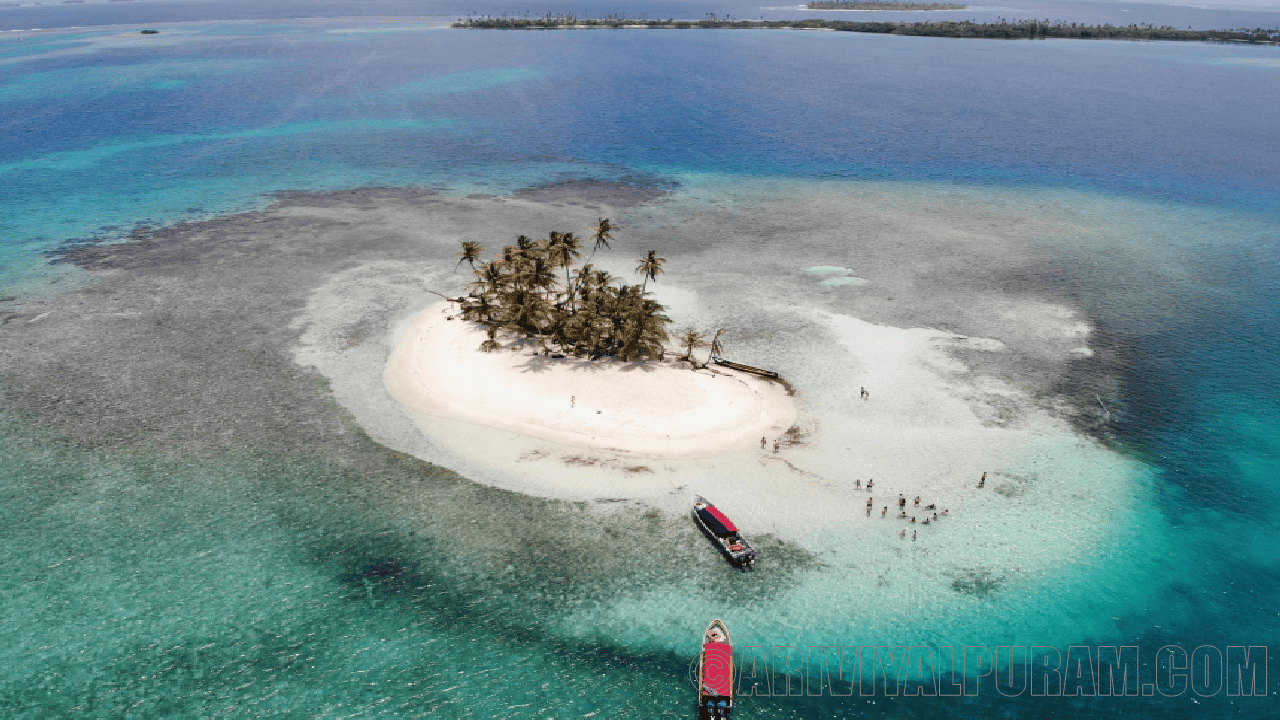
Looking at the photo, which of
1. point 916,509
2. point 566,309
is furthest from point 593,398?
point 916,509

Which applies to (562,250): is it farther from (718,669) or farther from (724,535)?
(718,669)

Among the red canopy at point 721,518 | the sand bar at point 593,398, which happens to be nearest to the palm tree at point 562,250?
the sand bar at point 593,398

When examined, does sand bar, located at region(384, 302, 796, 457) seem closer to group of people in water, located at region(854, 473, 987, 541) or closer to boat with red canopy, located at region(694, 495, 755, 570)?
boat with red canopy, located at region(694, 495, 755, 570)

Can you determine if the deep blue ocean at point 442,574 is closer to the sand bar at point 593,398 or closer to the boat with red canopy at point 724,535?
the boat with red canopy at point 724,535

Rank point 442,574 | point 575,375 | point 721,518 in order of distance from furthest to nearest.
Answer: point 575,375 → point 721,518 → point 442,574

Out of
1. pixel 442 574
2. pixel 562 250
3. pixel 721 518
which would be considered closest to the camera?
pixel 442 574

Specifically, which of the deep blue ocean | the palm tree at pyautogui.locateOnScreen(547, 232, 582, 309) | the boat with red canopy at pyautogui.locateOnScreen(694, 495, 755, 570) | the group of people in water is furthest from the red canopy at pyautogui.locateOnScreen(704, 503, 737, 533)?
the palm tree at pyautogui.locateOnScreen(547, 232, 582, 309)
